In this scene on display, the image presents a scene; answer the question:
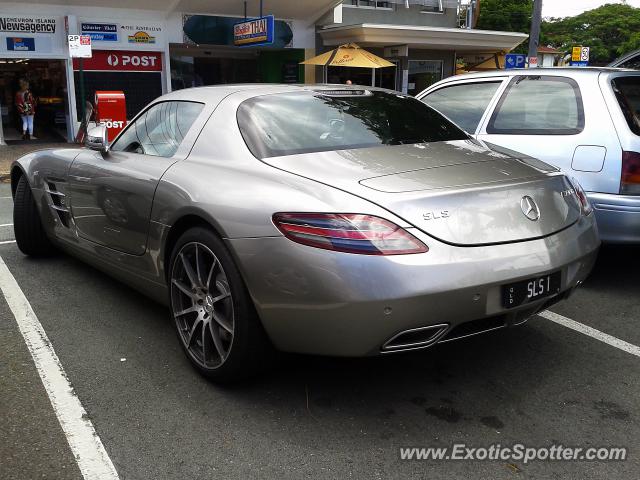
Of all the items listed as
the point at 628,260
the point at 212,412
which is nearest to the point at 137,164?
the point at 212,412

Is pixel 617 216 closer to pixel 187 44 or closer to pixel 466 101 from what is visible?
pixel 466 101

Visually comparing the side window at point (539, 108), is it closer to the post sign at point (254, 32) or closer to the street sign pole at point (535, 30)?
the street sign pole at point (535, 30)

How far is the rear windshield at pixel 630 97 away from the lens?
14.4ft

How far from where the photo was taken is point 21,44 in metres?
16.0

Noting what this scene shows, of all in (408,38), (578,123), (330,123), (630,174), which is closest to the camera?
(330,123)

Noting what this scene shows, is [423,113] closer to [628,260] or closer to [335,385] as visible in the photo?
[335,385]

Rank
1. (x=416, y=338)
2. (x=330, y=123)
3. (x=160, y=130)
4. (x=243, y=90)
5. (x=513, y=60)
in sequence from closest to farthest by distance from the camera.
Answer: (x=416, y=338)
(x=330, y=123)
(x=243, y=90)
(x=160, y=130)
(x=513, y=60)

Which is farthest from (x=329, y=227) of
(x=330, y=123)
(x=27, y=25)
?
(x=27, y=25)

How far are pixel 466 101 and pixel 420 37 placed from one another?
641 inches

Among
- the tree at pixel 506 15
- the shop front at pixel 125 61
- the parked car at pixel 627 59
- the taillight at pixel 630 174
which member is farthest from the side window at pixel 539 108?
the tree at pixel 506 15

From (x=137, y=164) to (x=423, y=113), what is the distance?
1792 millimetres

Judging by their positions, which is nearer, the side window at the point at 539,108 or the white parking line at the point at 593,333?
the white parking line at the point at 593,333

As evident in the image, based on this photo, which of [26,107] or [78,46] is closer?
Result: [78,46]

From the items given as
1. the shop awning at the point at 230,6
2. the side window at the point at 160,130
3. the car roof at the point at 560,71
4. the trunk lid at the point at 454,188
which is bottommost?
the trunk lid at the point at 454,188
